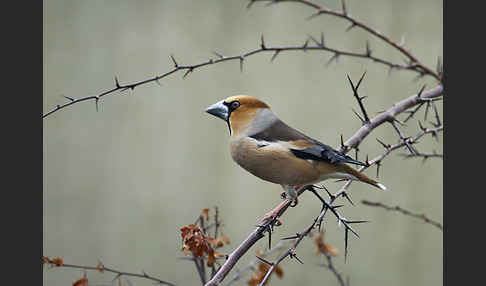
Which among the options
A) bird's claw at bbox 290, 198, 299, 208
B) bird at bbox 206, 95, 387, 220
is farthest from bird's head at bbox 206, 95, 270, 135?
bird's claw at bbox 290, 198, 299, 208

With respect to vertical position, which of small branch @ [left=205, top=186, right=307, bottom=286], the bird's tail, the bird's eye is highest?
the bird's eye

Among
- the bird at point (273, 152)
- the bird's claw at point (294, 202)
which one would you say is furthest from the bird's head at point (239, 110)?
the bird's claw at point (294, 202)

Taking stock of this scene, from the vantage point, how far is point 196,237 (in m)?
0.81

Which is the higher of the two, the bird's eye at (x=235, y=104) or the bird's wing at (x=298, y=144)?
the bird's eye at (x=235, y=104)

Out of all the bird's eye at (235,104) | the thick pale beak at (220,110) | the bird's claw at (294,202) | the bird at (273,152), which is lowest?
the bird's claw at (294,202)

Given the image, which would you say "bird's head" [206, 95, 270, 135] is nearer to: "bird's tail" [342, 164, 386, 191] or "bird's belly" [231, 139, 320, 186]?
"bird's belly" [231, 139, 320, 186]

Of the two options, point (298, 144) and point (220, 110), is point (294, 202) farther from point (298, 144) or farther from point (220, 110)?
point (220, 110)

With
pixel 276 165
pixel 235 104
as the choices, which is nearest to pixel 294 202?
pixel 276 165

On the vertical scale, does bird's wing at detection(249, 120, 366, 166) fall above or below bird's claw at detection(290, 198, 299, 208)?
above

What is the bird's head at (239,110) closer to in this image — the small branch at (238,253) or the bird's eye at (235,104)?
the bird's eye at (235,104)

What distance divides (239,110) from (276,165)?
0.12 metres

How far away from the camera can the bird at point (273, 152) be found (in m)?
0.79

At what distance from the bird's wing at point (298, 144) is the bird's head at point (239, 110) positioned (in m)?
0.03

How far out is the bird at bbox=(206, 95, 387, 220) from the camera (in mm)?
787
